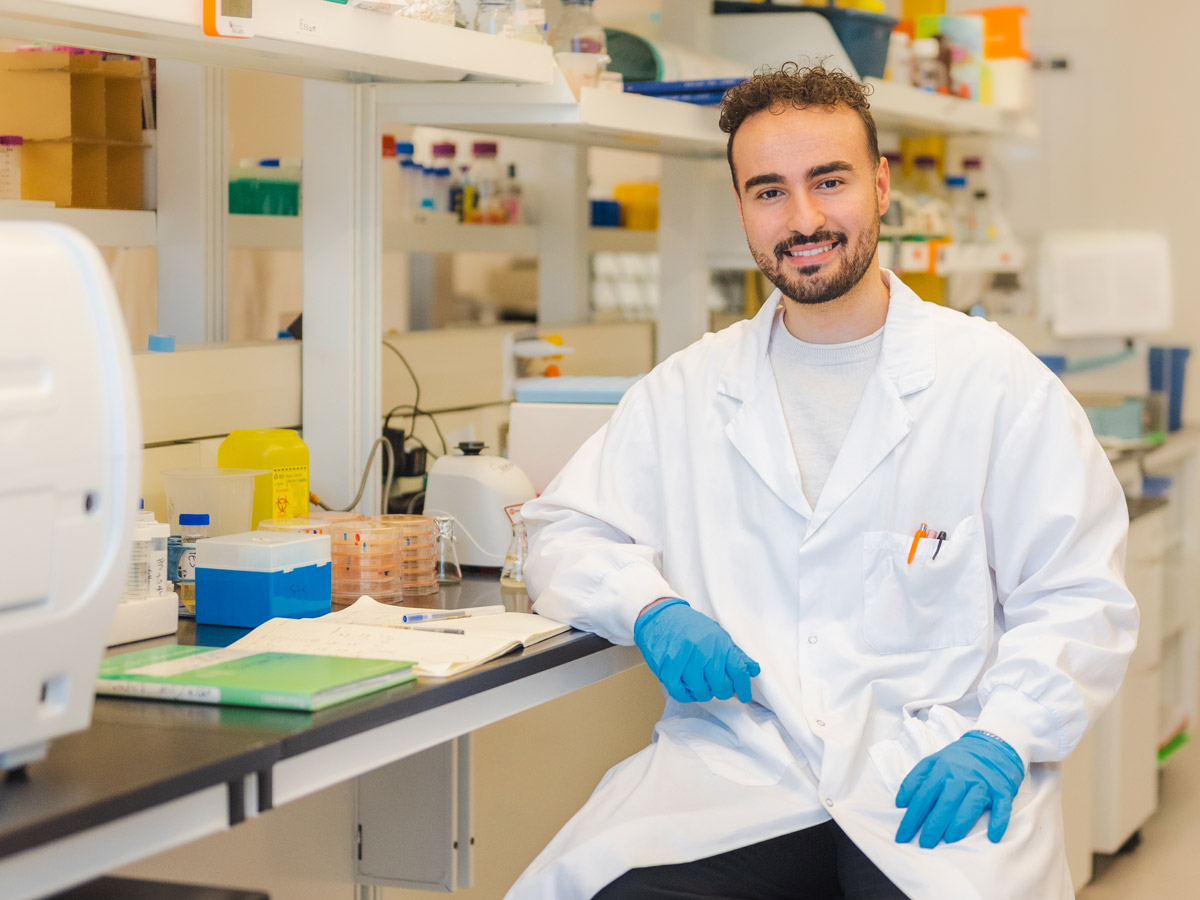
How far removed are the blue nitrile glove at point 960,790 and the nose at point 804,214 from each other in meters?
0.66

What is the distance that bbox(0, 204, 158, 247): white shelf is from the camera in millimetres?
2092

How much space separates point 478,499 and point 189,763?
981mm

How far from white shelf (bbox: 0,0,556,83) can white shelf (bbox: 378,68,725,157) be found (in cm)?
4

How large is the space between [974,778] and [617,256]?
3.28 metres

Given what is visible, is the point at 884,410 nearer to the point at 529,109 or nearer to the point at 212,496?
the point at 529,109

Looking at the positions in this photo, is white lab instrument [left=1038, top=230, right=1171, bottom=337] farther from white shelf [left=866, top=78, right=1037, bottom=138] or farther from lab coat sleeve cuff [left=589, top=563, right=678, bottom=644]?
lab coat sleeve cuff [left=589, top=563, right=678, bottom=644]

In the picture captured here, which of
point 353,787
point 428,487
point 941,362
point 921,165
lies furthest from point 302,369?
point 921,165

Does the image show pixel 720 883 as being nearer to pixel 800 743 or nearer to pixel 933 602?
pixel 800 743

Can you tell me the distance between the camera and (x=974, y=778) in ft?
4.78

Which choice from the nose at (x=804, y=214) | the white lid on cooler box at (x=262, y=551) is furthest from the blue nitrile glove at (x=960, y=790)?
the white lid on cooler box at (x=262, y=551)

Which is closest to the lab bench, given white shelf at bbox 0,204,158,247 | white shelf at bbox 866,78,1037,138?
white shelf at bbox 0,204,158,247

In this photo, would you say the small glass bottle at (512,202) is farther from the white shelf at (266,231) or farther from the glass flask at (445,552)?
the glass flask at (445,552)

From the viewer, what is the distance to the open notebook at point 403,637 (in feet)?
4.95

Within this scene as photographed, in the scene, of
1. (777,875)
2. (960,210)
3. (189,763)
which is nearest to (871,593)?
(777,875)
